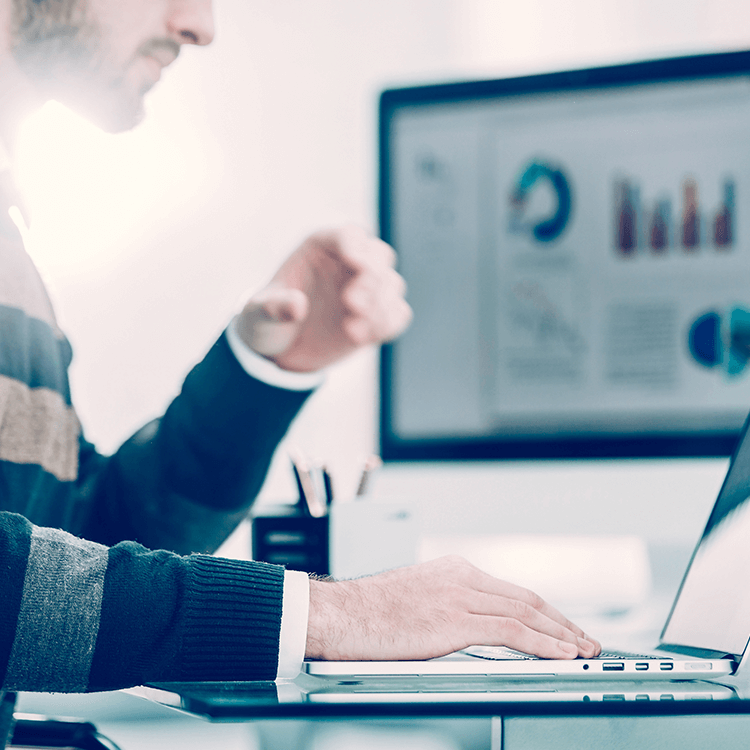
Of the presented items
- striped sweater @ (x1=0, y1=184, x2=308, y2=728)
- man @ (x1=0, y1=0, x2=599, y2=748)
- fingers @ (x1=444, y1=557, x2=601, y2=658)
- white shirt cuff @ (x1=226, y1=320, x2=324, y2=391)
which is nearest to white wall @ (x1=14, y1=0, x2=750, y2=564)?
man @ (x1=0, y1=0, x2=599, y2=748)

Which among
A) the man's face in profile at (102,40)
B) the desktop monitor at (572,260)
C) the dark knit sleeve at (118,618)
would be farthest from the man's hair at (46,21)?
the dark knit sleeve at (118,618)

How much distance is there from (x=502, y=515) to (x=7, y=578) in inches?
37.8

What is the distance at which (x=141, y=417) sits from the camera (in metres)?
1.48

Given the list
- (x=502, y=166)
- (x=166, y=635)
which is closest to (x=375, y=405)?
(x=502, y=166)

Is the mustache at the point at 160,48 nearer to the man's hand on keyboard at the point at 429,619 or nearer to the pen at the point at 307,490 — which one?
the pen at the point at 307,490

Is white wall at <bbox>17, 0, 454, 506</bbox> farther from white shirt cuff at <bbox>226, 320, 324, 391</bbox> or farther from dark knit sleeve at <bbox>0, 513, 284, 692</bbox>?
dark knit sleeve at <bbox>0, 513, 284, 692</bbox>

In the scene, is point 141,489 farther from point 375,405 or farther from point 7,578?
point 7,578

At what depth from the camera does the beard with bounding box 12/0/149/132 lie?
125cm

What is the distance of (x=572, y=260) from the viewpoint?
136cm

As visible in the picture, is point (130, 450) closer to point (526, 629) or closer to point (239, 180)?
point (239, 180)

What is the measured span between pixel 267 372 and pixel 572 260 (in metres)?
0.60

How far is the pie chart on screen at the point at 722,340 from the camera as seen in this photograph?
4.19 ft

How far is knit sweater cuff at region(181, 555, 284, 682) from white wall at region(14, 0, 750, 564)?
878 mm

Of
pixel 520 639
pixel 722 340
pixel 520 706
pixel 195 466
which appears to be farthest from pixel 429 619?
pixel 722 340
